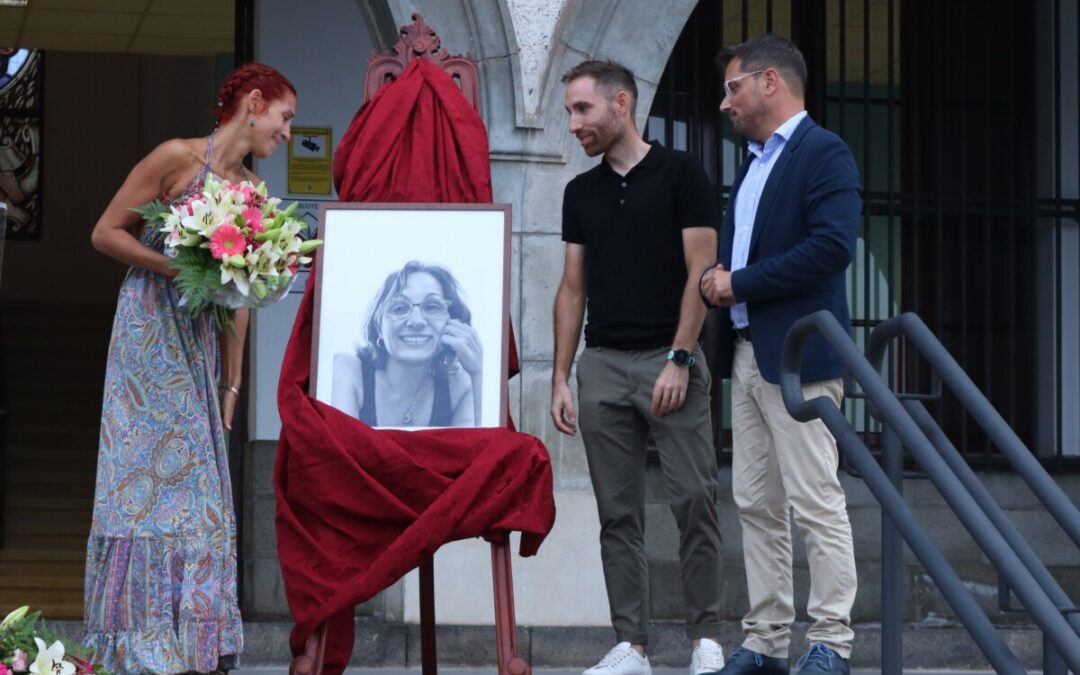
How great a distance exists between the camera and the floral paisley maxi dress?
5.01 m

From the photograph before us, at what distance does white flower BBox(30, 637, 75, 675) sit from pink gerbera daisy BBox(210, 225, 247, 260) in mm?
1289

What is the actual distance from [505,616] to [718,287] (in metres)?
1.21

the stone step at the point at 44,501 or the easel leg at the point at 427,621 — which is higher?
the easel leg at the point at 427,621

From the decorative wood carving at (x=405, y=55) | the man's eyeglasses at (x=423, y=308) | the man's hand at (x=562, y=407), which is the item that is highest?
the decorative wood carving at (x=405, y=55)

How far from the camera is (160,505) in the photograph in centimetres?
506

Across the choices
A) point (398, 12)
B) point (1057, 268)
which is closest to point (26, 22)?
point (398, 12)

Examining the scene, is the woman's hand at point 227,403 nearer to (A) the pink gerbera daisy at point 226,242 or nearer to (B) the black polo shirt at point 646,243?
(A) the pink gerbera daisy at point 226,242

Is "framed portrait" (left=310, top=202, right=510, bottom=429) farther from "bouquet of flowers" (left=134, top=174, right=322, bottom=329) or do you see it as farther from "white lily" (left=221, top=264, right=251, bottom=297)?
"white lily" (left=221, top=264, right=251, bottom=297)

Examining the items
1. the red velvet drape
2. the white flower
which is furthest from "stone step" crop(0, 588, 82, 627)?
the white flower

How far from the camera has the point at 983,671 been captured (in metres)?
7.64

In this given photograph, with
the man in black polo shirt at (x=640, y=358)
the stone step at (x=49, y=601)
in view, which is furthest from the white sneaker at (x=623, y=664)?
the stone step at (x=49, y=601)

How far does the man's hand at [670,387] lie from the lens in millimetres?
5641

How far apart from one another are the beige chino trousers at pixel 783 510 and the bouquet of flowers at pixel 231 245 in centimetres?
147

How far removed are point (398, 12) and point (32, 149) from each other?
511 inches
